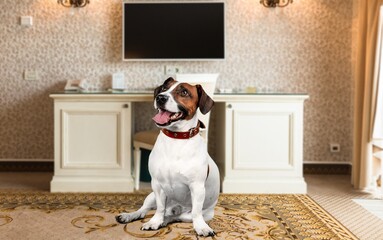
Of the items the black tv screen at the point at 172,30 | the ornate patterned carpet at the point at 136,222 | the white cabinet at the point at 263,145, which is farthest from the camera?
the black tv screen at the point at 172,30

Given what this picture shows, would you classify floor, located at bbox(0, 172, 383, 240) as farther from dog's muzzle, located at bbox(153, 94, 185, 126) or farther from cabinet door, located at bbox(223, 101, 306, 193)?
dog's muzzle, located at bbox(153, 94, 185, 126)

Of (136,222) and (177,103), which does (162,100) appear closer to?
(177,103)

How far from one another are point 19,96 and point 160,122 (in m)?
2.71

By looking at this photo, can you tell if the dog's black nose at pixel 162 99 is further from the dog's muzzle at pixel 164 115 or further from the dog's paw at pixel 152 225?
the dog's paw at pixel 152 225

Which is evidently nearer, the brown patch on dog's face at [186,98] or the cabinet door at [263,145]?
the brown patch on dog's face at [186,98]

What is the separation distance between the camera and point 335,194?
3959 millimetres

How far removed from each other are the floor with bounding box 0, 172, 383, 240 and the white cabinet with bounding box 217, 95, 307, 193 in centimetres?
29

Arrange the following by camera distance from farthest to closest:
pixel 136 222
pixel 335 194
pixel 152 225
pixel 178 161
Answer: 1. pixel 335 194
2. pixel 136 222
3. pixel 152 225
4. pixel 178 161

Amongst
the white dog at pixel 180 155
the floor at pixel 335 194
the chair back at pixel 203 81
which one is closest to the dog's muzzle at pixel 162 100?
the white dog at pixel 180 155

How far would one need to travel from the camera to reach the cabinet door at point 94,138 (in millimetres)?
3982

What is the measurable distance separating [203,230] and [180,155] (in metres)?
0.44

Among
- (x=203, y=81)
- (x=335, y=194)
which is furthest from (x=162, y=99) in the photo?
(x=335, y=194)

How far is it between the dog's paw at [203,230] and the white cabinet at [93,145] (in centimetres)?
140

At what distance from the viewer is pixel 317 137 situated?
15.8 feet
